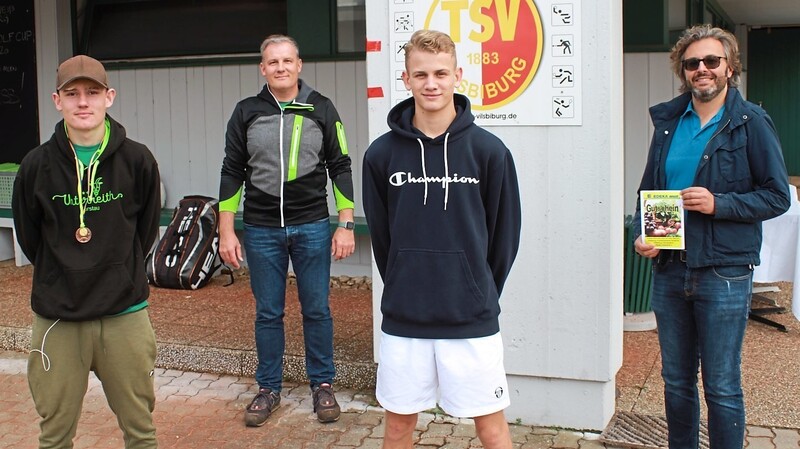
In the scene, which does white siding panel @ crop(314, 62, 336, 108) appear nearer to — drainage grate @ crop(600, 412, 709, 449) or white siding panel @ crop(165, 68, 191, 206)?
white siding panel @ crop(165, 68, 191, 206)

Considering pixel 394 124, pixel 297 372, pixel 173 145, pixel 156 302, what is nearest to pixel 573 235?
pixel 394 124

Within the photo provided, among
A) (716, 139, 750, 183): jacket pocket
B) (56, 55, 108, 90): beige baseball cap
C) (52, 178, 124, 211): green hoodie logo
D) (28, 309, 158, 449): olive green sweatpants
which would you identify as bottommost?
(28, 309, 158, 449): olive green sweatpants

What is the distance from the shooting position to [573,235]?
475 centimetres

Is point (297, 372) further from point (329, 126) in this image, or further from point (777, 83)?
point (777, 83)

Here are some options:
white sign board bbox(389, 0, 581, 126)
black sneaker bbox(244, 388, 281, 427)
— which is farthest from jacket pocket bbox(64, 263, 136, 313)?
white sign board bbox(389, 0, 581, 126)

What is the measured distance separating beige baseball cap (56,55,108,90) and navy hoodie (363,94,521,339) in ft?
3.67

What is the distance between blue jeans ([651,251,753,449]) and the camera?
3.74m

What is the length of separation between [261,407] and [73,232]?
6.08ft

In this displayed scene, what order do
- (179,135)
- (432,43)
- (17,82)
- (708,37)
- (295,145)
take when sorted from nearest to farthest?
(432,43), (708,37), (295,145), (179,135), (17,82)

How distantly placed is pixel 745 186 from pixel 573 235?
Result: 116 cm

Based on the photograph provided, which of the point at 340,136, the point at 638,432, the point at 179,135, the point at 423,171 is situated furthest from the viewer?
the point at 179,135

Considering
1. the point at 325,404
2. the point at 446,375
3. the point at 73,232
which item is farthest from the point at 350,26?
the point at 446,375

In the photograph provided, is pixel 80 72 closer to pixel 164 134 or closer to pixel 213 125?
pixel 213 125

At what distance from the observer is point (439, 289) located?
11.1 ft
